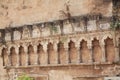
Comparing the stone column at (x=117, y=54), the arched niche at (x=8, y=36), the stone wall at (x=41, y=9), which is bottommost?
the stone column at (x=117, y=54)

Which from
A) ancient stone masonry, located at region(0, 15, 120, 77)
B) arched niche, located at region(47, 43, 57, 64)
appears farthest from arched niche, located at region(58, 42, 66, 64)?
arched niche, located at region(47, 43, 57, 64)

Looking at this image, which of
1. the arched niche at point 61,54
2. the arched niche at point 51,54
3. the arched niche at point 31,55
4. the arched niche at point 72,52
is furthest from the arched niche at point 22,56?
the arched niche at point 72,52

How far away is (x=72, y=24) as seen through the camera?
10.6 meters

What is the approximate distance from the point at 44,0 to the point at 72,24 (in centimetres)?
157

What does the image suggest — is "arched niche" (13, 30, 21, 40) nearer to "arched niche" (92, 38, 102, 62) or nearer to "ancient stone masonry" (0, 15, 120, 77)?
"ancient stone masonry" (0, 15, 120, 77)

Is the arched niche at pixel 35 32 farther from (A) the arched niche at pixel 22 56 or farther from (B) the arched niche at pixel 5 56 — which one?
(B) the arched niche at pixel 5 56

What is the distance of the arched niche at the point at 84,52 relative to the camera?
10.3m

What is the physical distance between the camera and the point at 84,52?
10.4 meters

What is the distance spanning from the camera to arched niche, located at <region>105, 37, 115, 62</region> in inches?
387

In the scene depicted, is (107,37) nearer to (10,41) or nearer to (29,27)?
(29,27)

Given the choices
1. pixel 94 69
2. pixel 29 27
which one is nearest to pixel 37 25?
pixel 29 27

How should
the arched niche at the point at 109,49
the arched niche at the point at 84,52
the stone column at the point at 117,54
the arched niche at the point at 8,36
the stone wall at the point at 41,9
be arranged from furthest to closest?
the arched niche at the point at 8,36 → the arched niche at the point at 84,52 → the stone wall at the point at 41,9 → the arched niche at the point at 109,49 → the stone column at the point at 117,54

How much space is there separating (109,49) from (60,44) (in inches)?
67.3

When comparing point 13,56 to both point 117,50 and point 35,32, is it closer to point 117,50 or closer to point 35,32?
point 35,32
